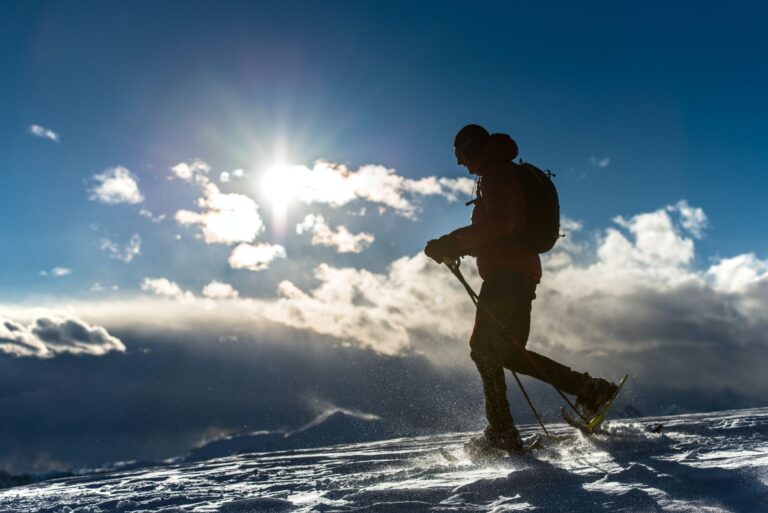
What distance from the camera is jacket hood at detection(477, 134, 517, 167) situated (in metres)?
4.58

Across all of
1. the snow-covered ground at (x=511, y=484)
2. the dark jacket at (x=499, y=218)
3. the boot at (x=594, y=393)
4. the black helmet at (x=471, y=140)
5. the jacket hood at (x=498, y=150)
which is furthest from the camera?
the black helmet at (x=471, y=140)

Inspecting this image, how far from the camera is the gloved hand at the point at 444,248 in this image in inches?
174

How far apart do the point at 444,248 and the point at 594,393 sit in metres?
1.84

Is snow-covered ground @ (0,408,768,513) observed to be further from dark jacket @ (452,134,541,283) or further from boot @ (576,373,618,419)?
dark jacket @ (452,134,541,283)

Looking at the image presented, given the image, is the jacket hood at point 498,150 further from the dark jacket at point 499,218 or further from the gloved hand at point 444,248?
the gloved hand at point 444,248

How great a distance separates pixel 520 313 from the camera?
4.66 meters

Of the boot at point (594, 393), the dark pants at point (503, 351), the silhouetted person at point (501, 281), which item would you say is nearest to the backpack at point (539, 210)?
the silhouetted person at point (501, 281)

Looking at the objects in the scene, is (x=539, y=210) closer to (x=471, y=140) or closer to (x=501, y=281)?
(x=501, y=281)

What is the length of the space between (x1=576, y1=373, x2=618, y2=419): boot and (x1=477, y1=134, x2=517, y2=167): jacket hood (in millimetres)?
2100

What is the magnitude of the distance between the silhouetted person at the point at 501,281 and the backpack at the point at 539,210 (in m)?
0.05

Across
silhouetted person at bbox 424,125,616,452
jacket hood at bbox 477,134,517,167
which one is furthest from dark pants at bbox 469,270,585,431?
jacket hood at bbox 477,134,517,167

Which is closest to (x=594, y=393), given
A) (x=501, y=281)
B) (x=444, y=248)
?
(x=501, y=281)

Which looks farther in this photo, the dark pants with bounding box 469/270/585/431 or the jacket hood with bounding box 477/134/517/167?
the jacket hood with bounding box 477/134/517/167

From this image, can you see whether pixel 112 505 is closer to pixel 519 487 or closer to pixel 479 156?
pixel 519 487
